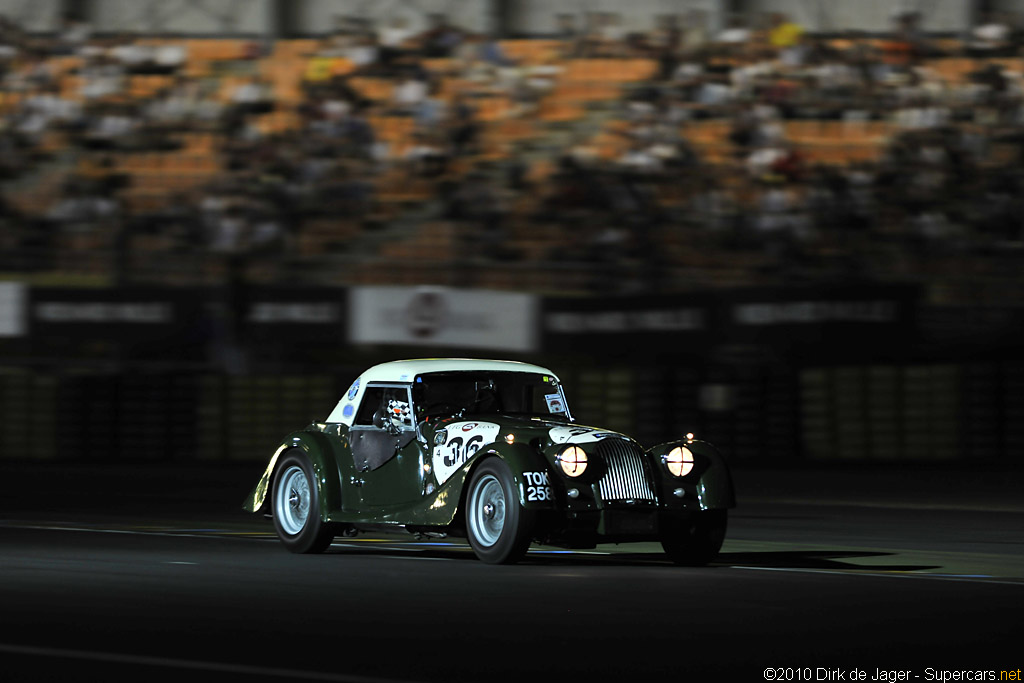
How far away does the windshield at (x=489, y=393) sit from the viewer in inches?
466

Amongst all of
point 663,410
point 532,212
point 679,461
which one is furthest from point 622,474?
point 532,212

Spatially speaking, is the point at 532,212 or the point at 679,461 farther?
the point at 532,212

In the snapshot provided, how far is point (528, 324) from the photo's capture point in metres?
19.9

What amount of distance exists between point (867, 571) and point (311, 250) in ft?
38.3

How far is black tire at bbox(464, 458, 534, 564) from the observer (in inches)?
409

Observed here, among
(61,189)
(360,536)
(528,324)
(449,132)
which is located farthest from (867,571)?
(61,189)

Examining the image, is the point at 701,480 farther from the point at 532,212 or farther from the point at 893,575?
the point at 532,212

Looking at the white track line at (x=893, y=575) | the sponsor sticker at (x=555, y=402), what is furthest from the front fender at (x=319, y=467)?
the white track line at (x=893, y=575)

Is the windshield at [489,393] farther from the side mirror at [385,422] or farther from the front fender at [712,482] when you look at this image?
the front fender at [712,482]

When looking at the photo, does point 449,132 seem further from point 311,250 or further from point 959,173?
point 959,173

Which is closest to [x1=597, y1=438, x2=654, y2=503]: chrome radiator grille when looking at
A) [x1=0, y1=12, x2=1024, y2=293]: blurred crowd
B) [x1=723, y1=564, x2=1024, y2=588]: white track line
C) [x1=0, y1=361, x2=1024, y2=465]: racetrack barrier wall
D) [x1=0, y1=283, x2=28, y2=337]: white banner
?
[x1=723, y1=564, x2=1024, y2=588]: white track line

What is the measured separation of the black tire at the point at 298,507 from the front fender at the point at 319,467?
0.04 meters

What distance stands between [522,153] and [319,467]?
1180 cm

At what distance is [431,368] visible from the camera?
11922mm
